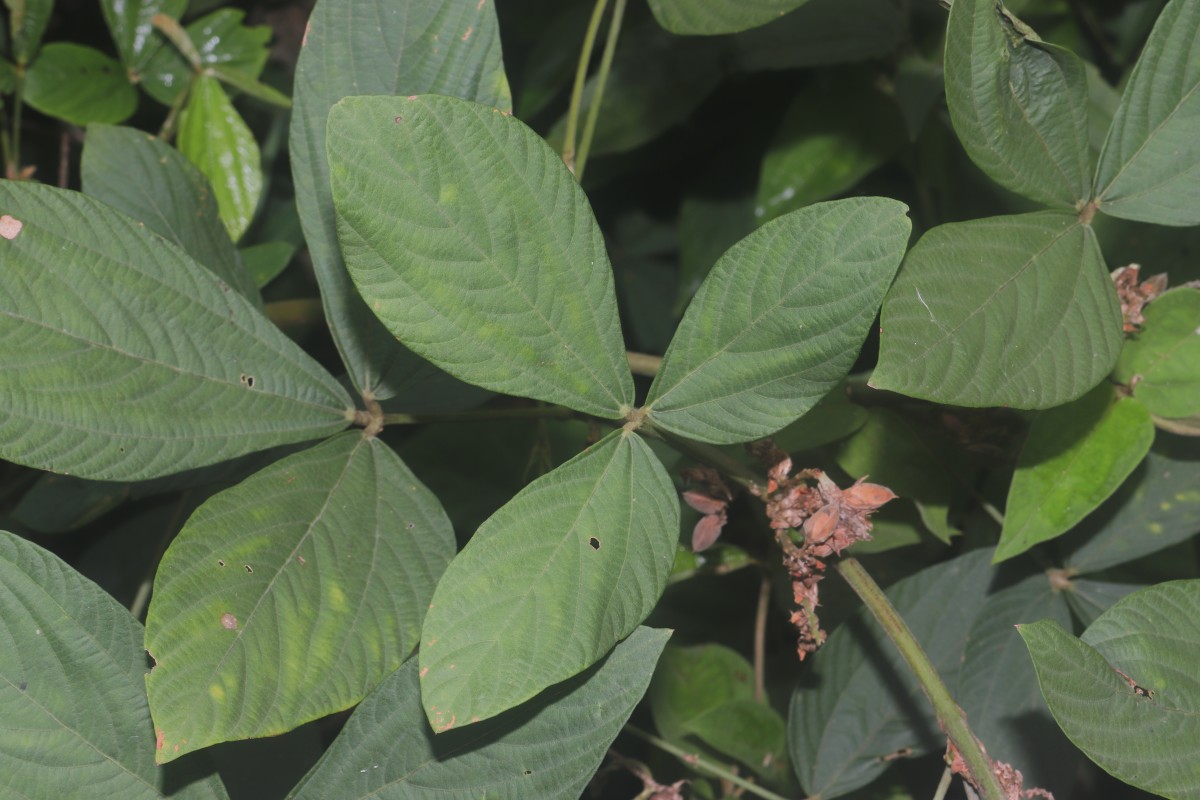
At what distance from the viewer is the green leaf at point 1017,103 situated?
0.69m

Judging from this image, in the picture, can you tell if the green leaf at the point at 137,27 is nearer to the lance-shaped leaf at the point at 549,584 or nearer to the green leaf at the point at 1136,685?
the lance-shaped leaf at the point at 549,584

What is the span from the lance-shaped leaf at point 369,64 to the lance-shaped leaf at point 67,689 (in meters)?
0.30

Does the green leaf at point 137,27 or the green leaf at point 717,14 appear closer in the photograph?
the green leaf at point 717,14

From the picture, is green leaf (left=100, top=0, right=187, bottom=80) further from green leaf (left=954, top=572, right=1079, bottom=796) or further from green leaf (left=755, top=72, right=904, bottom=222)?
green leaf (left=954, top=572, right=1079, bottom=796)

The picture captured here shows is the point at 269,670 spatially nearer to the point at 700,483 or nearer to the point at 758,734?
the point at 700,483

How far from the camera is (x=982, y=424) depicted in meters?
1.00

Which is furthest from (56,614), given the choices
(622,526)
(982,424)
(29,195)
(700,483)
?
(982,424)

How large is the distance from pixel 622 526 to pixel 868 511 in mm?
195

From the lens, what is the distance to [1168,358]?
35.3 inches

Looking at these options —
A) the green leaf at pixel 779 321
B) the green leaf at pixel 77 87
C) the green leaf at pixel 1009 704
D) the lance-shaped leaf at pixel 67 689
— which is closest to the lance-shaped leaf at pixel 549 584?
the green leaf at pixel 779 321

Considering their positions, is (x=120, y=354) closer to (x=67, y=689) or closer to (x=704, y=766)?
(x=67, y=689)

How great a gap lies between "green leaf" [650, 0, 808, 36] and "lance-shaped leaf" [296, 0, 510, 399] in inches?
7.4

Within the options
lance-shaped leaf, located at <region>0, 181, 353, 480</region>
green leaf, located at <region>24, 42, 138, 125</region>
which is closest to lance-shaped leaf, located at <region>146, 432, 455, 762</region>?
lance-shaped leaf, located at <region>0, 181, 353, 480</region>

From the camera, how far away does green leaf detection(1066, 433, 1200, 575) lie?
982mm
